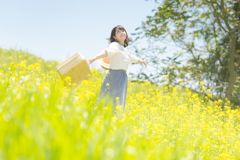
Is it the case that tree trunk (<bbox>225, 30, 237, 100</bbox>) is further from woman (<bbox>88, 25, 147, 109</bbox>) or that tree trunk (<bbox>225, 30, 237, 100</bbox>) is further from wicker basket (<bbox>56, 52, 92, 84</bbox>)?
wicker basket (<bbox>56, 52, 92, 84</bbox>)

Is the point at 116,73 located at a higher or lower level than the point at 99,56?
lower

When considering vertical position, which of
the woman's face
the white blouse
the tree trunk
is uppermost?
the woman's face

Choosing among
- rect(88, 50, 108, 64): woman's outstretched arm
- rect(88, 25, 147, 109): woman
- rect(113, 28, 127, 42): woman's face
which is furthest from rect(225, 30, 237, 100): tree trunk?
rect(88, 50, 108, 64): woman's outstretched arm

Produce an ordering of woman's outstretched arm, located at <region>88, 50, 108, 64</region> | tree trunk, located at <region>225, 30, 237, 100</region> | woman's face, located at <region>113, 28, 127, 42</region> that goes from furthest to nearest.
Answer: tree trunk, located at <region>225, 30, 237, 100</region> → woman's face, located at <region>113, 28, 127, 42</region> → woman's outstretched arm, located at <region>88, 50, 108, 64</region>

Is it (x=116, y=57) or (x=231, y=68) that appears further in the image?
(x=231, y=68)

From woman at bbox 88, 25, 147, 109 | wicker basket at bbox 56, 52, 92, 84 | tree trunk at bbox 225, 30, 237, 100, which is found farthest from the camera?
tree trunk at bbox 225, 30, 237, 100

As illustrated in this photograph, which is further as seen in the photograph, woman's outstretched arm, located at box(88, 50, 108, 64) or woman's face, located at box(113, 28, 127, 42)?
woman's face, located at box(113, 28, 127, 42)

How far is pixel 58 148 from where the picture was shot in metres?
0.86

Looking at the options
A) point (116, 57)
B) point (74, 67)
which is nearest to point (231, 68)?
point (116, 57)

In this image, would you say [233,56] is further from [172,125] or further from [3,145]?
[3,145]

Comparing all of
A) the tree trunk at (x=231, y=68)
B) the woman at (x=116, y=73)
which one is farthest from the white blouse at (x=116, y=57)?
the tree trunk at (x=231, y=68)

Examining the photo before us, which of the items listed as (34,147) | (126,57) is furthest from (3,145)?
(126,57)

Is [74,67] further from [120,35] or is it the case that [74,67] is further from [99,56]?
[120,35]

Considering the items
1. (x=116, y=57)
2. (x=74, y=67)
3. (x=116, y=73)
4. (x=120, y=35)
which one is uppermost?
(x=120, y=35)
